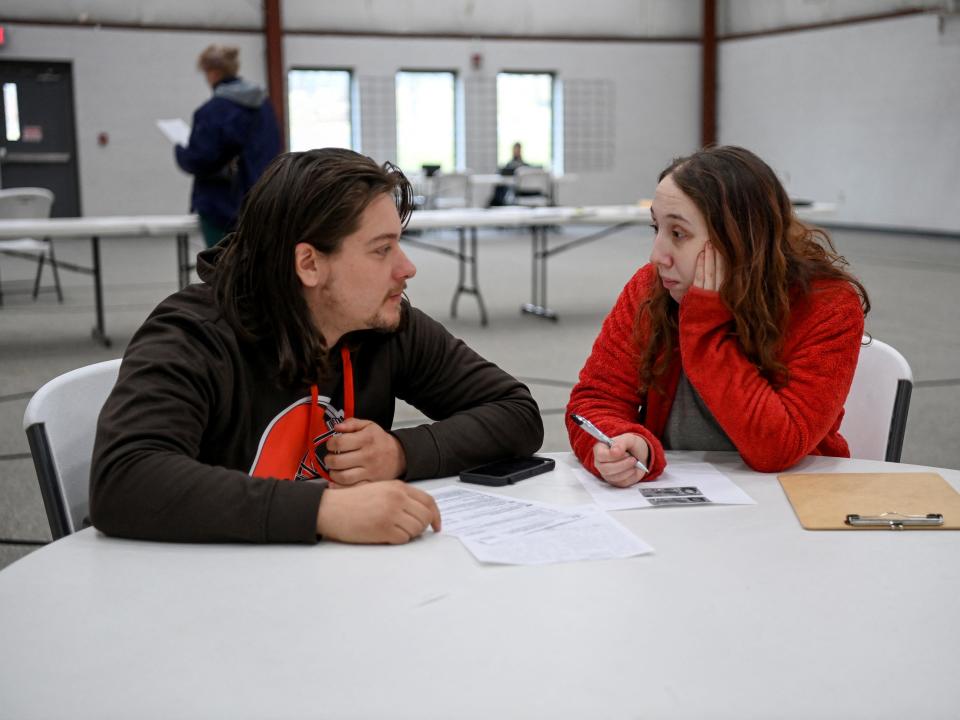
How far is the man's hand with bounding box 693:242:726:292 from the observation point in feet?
5.05

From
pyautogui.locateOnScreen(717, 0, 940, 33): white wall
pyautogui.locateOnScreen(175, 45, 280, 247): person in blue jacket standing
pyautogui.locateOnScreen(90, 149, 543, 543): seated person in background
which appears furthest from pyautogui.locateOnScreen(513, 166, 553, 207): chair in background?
pyautogui.locateOnScreen(90, 149, 543, 543): seated person in background

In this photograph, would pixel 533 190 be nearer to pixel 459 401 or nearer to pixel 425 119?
pixel 425 119

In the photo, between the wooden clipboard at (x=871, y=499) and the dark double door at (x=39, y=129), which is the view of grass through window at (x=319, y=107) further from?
the wooden clipboard at (x=871, y=499)

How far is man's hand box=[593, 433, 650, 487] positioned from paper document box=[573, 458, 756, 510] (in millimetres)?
14

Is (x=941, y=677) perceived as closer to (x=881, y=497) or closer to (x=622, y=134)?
(x=881, y=497)

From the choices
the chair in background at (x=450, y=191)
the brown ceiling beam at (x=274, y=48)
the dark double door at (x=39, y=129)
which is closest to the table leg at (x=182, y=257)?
the chair in background at (x=450, y=191)

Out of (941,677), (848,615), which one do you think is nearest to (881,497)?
(848,615)

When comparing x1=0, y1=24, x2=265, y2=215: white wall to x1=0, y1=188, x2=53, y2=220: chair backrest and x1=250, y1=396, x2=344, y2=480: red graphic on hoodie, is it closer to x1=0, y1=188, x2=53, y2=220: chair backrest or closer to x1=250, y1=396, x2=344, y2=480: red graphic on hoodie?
x1=0, y1=188, x2=53, y2=220: chair backrest

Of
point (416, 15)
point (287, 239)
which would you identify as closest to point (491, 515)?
point (287, 239)

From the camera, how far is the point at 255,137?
17.6ft

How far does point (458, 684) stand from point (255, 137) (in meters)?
4.90

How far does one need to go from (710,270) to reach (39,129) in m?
12.4

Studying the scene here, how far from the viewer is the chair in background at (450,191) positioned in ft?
41.8

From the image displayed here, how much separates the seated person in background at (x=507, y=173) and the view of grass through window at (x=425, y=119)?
0.83 meters
